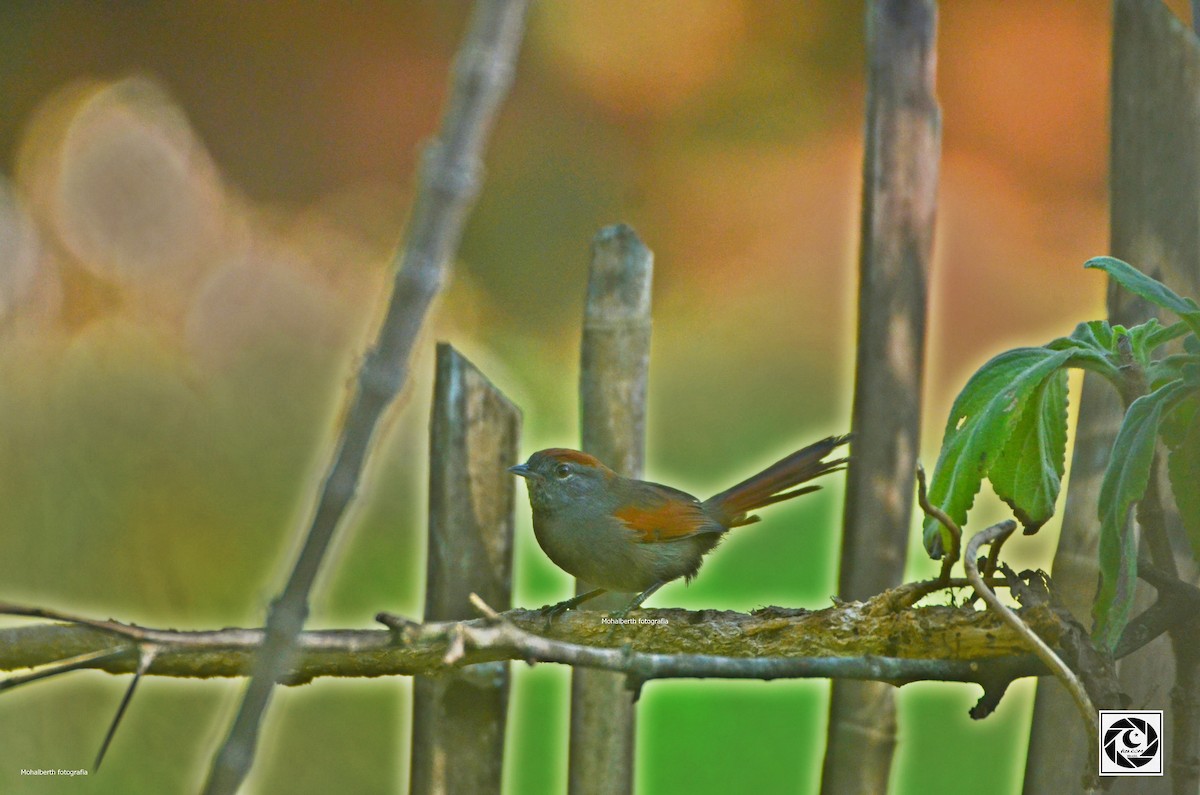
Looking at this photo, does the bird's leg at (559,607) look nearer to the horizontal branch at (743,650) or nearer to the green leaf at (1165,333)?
the horizontal branch at (743,650)

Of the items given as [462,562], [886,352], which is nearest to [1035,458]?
Result: [886,352]

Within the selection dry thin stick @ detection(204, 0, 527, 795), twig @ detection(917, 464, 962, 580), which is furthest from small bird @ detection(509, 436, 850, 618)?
dry thin stick @ detection(204, 0, 527, 795)

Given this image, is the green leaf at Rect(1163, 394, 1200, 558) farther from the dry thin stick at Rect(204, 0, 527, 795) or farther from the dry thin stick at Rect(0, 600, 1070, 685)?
the dry thin stick at Rect(204, 0, 527, 795)

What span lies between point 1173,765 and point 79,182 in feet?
4.78

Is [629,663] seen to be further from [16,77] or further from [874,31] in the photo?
[16,77]

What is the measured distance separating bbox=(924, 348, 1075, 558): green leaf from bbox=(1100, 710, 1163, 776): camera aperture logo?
0.23 m

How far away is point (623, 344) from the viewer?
4.13ft

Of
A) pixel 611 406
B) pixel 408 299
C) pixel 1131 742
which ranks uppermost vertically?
pixel 611 406

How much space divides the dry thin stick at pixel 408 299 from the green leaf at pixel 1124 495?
Result: 0.76 metres

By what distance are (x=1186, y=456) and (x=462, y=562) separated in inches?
30.1

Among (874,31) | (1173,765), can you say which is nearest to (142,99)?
(874,31)

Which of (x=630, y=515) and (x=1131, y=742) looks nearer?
(x=1131, y=742)

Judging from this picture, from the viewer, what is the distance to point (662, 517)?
46.8 inches

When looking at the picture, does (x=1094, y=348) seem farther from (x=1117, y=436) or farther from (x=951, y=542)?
(x=951, y=542)
